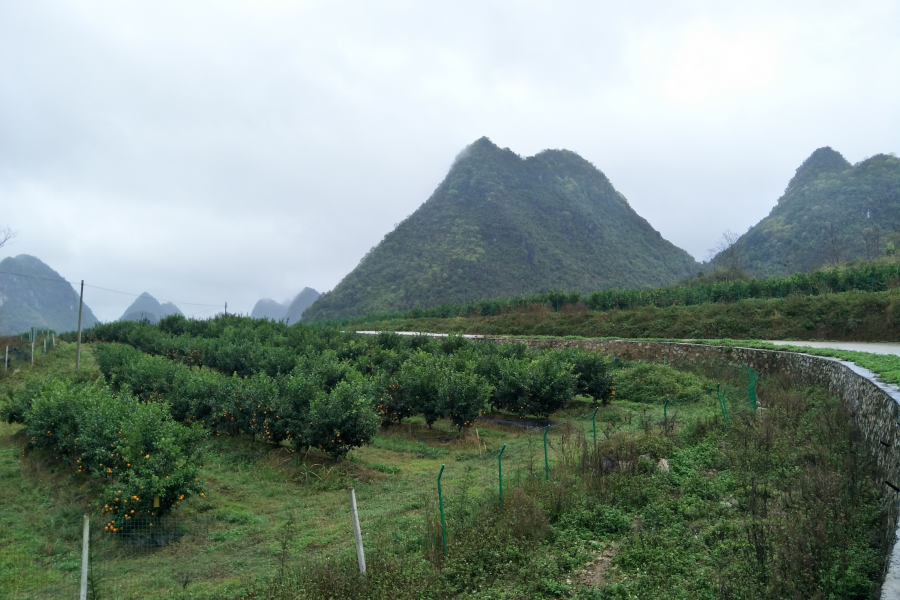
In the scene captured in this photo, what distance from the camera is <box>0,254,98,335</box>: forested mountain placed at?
112438mm

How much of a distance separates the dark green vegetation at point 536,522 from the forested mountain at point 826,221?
159ft

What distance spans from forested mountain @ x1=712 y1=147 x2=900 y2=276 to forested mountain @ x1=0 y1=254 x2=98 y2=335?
121123mm

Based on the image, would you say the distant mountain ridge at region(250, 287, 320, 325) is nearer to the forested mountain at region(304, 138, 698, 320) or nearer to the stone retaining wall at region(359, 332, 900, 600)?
the forested mountain at region(304, 138, 698, 320)

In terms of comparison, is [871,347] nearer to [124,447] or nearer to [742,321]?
[742,321]

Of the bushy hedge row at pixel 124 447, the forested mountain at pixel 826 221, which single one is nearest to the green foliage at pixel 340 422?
the bushy hedge row at pixel 124 447

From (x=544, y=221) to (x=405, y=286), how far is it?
3110cm

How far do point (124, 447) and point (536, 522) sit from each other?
7689 millimetres

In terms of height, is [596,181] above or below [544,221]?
above

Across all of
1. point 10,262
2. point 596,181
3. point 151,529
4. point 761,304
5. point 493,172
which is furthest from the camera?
point 10,262

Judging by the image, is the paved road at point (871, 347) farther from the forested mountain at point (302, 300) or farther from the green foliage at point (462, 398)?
the forested mountain at point (302, 300)

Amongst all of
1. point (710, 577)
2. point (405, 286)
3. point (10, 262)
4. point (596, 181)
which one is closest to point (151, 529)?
point (710, 577)

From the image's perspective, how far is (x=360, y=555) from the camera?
6320 mm

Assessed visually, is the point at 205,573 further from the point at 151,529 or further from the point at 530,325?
the point at 530,325

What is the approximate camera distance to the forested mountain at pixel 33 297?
4427 inches
